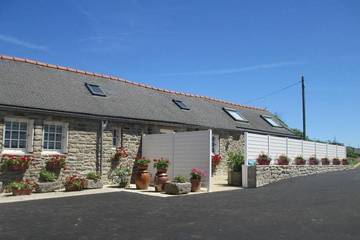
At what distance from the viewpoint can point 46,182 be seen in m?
14.4

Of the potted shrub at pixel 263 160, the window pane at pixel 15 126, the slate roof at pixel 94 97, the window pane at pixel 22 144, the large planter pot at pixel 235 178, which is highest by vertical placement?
the slate roof at pixel 94 97

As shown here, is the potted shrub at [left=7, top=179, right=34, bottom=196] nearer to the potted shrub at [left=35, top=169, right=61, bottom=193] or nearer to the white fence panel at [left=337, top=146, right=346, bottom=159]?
the potted shrub at [left=35, top=169, right=61, bottom=193]

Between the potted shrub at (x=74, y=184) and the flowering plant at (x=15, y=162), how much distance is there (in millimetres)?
1488

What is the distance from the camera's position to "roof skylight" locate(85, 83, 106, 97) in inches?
712

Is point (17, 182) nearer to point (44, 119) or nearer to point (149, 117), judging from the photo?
point (44, 119)

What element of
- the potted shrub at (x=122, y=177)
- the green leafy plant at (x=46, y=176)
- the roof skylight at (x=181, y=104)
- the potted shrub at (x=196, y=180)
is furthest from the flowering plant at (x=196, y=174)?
the roof skylight at (x=181, y=104)

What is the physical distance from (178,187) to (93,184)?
341 cm

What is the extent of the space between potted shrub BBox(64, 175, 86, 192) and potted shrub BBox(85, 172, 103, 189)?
0.19m

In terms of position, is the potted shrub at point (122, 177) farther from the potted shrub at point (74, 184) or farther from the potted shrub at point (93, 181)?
the potted shrub at point (74, 184)

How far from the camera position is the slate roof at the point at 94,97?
15.2m

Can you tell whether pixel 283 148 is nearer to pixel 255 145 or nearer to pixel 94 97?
pixel 255 145

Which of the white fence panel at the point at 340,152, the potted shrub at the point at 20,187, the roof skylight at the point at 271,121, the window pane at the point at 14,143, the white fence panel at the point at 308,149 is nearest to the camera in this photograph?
the potted shrub at the point at 20,187

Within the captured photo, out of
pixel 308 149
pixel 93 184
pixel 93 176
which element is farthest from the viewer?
pixel 308 149

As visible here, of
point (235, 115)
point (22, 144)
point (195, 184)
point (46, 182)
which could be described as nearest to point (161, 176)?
point (195, 184)
